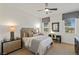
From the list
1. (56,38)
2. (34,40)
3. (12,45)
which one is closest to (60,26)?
(56,38)

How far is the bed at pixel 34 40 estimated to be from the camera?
174cm

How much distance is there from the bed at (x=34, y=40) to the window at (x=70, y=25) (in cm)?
40

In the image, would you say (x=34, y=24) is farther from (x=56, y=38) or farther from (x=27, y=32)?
(x=56, y=38)

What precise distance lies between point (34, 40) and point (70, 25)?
2.59 ft

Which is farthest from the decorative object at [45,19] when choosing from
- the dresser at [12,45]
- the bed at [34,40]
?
the dresser at [12,45]

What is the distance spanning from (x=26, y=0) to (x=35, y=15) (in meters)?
0.63

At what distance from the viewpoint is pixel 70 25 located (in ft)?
5.52

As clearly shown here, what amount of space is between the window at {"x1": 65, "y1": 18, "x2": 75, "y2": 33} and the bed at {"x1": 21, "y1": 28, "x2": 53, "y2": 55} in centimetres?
40

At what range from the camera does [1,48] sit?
5.79 ft

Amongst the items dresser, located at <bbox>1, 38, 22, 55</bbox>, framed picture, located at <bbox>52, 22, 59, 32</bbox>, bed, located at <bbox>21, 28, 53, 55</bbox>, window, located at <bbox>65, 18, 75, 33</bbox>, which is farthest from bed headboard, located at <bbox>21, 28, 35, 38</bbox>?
window, located at <bbox>65, 18, 75, 33</bbox>

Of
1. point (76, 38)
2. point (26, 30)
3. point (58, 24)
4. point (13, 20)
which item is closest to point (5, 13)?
point (13, 20)

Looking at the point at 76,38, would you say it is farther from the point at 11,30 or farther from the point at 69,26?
the point at 11,30

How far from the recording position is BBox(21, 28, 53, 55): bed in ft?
5.69

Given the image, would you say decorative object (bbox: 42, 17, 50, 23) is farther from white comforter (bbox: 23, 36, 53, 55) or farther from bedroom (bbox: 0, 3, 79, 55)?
white comforter (bbox: 23, 36, 53, 55)
